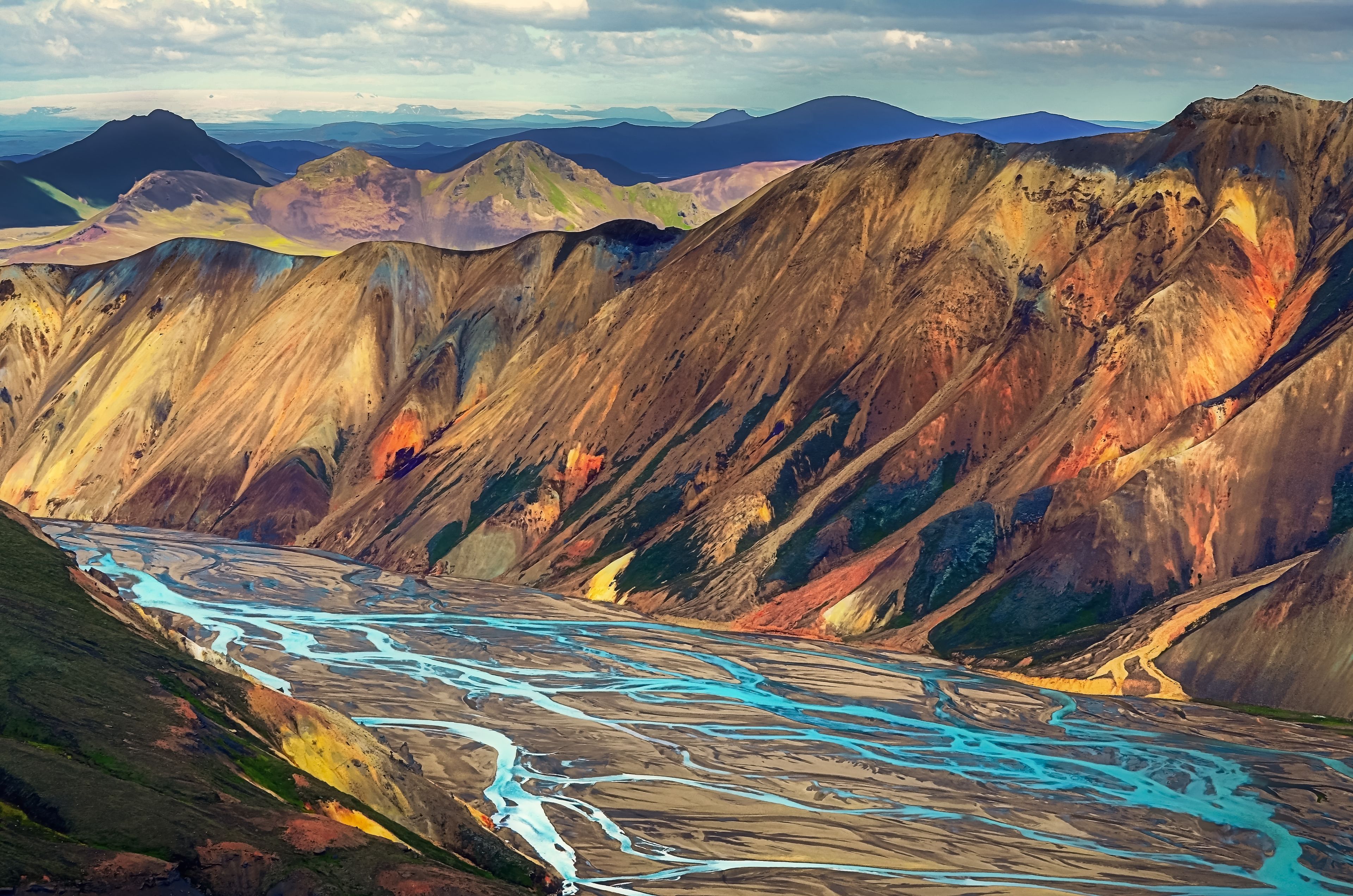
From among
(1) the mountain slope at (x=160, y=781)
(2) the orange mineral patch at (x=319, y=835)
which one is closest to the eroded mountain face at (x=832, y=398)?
(1) the mountain slope at (x=160, y=781)

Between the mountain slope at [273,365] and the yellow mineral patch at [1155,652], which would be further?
the mountain slope at [273,365]

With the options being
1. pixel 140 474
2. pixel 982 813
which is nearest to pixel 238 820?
pixel 982 813

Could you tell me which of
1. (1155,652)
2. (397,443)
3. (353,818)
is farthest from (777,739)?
(397,443)

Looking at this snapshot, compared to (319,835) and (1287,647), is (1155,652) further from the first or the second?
(319,835)

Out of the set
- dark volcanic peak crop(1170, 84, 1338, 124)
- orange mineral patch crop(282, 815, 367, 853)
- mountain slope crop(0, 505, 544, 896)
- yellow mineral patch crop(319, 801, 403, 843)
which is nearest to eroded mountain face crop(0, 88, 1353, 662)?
dark volcanic peak crop(1170, 84, 1338, 124)

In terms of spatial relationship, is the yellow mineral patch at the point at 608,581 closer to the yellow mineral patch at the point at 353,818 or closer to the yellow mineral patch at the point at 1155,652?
the yellow mineral patch at the point at 1155,652

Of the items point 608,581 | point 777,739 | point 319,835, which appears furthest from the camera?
point 608,581
